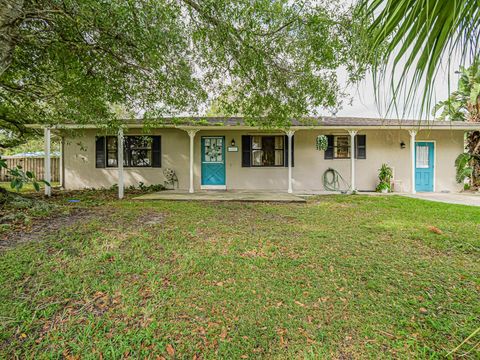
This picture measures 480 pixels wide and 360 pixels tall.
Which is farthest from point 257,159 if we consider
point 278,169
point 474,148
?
point 474,148

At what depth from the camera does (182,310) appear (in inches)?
92.9

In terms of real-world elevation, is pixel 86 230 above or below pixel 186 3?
below

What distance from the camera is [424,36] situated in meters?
0.82

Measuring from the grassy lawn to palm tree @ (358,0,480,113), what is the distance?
1.98 m

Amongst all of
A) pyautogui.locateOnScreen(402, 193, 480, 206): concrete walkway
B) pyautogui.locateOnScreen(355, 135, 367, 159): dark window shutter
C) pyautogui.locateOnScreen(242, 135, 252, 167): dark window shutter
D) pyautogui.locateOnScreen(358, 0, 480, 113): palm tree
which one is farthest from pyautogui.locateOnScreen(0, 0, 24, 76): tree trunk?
pyautogui.locateOnScreen(402, 193, 480, 206): concrete walkway

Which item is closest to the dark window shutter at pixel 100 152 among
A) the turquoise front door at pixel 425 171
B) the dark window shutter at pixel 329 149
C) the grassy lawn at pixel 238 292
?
the grassy lawn at pixel 238 292

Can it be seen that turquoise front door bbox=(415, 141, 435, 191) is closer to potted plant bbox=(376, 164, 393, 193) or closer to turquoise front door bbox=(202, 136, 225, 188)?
potted plant bbox=(376, 164, 393, 193)

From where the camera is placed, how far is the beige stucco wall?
9664mm

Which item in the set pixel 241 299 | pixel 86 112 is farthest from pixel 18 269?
pixel 86 112

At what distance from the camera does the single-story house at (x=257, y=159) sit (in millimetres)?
9656

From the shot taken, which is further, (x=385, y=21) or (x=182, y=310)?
(x=182, y=310)

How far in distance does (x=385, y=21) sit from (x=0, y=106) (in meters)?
10.1

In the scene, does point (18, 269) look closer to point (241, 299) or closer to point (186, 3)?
point (241, 299)

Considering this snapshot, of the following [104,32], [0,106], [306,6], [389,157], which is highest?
[306,6]
